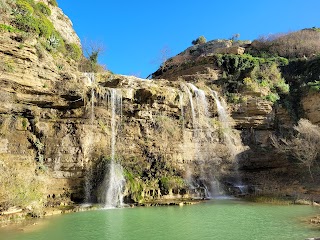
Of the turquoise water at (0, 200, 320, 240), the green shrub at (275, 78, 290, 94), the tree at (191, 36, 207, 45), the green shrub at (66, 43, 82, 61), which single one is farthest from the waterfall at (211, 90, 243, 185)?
the tree at (191, 36, 207, 45)

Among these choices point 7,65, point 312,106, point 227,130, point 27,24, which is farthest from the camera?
point 312,106

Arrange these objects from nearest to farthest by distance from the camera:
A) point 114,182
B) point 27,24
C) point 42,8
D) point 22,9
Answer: point 114,182, point 27,24, point 22,9, point 42,8

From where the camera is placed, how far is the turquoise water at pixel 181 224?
401 inches

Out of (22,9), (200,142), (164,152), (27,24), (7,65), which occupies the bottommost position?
(164,152)

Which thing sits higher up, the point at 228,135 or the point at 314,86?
the point at 314,86

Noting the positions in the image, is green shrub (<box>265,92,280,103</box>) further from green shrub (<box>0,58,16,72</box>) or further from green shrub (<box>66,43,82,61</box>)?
green shrub (<box>0,58,16,72</box>)

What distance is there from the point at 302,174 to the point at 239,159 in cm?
478

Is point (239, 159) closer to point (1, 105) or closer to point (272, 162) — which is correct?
point (272, 162)

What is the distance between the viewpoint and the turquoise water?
10.2 meters

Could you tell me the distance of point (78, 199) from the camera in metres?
18.3

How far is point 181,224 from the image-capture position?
39.6ft

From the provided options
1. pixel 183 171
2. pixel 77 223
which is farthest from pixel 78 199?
pixel 183 171

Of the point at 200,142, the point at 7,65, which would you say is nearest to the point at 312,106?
the point at 200,142

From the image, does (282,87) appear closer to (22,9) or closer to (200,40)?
(22,9)
